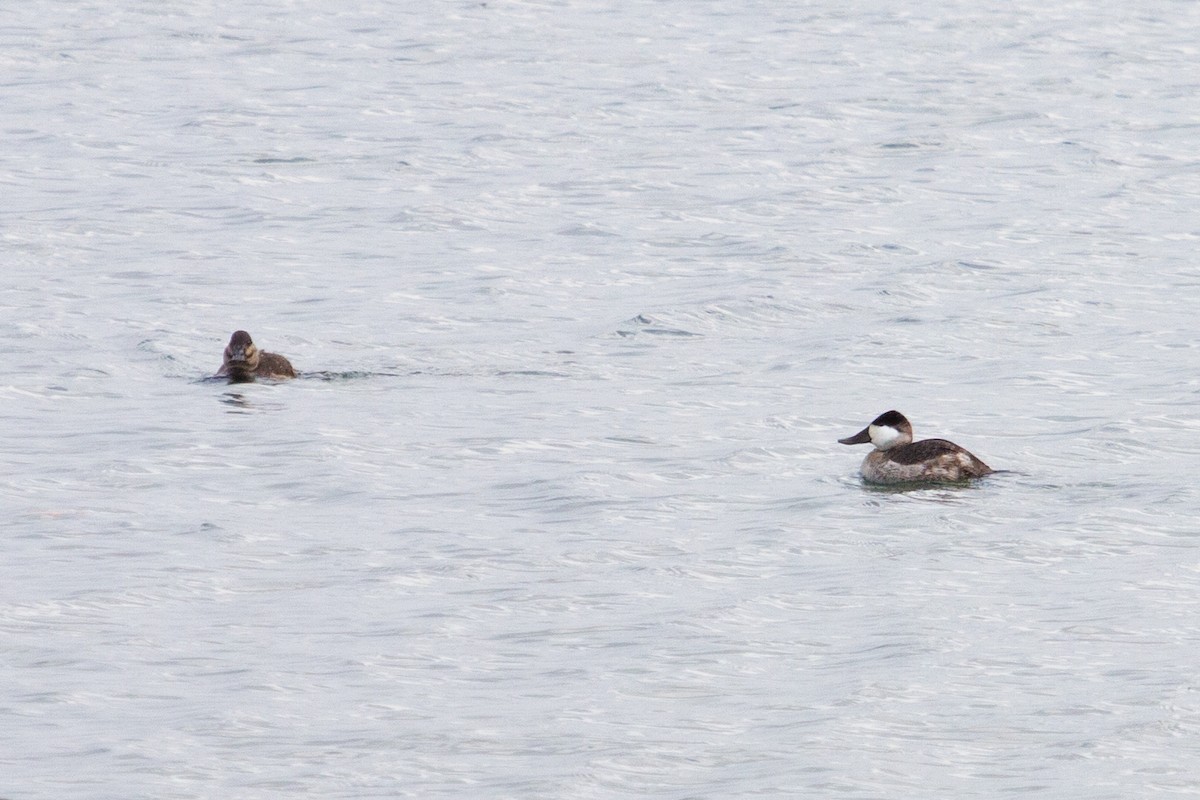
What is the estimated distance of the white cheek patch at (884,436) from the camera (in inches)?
607

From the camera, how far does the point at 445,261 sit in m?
22.2

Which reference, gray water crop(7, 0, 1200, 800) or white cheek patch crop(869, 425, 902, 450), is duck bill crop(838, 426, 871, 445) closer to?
white cheek patch crop(869, 425, 902, 450)

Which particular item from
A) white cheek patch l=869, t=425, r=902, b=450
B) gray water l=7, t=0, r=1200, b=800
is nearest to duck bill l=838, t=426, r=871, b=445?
white cheek patch l=869, t=425, r=902, b=450

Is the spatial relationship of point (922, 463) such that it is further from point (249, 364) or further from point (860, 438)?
point (249, 364)

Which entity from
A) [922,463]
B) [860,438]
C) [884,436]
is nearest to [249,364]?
[860,438]

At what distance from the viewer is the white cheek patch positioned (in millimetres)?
15406

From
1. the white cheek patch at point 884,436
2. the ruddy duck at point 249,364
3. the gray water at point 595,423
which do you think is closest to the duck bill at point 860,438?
the white cheek patch at point 884,436

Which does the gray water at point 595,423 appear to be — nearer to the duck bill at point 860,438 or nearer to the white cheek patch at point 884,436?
the duck bill at point 860,438

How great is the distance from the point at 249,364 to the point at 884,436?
5.11 metres

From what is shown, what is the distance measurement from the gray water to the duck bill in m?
0.21

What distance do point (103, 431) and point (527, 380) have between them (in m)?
3.34

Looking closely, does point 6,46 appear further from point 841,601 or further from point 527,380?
point 841,601

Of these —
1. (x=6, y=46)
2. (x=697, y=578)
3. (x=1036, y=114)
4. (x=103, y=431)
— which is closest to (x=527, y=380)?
(x=103, y=431)

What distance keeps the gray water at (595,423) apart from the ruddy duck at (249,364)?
0.97 ft
